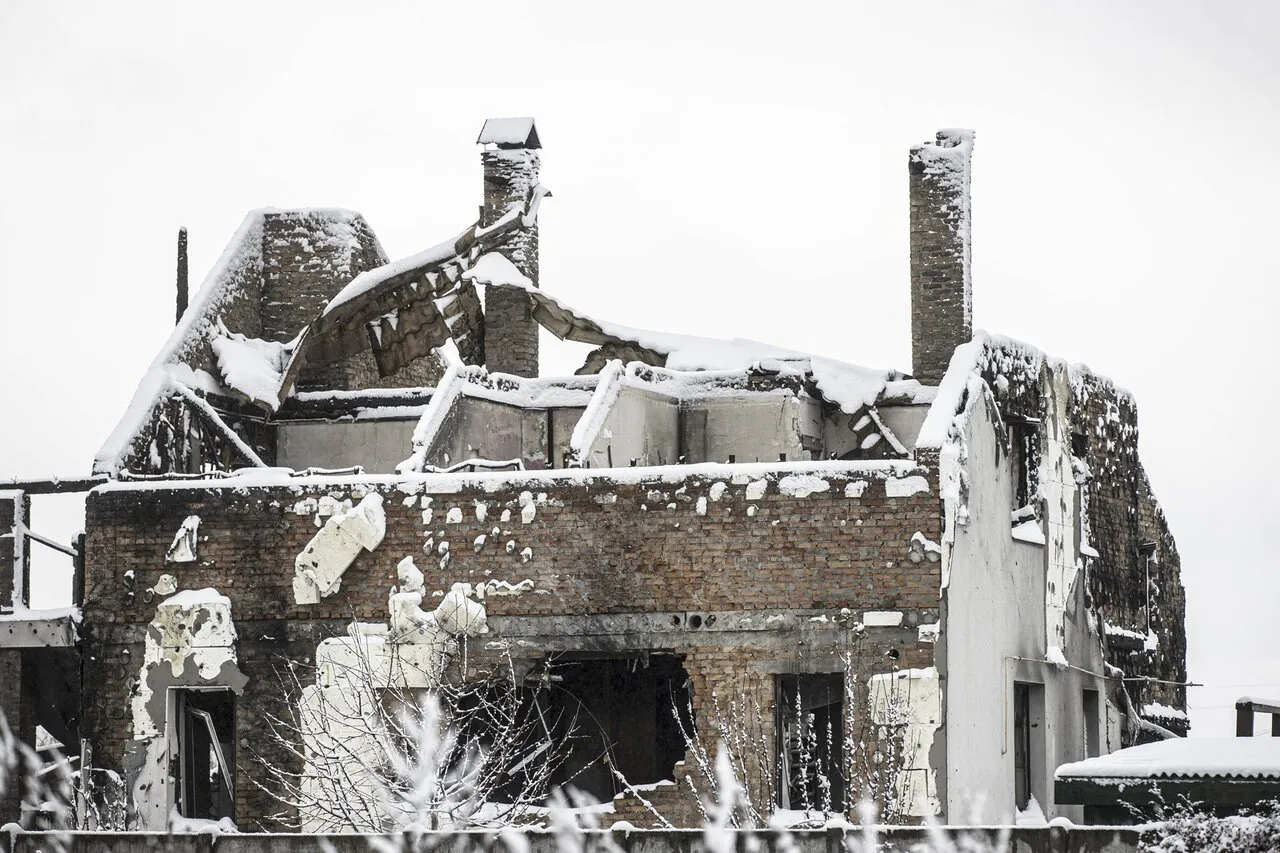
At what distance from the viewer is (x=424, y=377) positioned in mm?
27203

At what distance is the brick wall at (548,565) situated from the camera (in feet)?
56.9

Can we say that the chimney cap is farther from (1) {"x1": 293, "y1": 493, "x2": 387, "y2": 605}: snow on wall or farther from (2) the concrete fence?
(2) the concrete fence

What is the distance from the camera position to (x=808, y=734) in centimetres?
1750

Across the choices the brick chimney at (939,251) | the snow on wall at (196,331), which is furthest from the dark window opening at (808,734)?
the snow on wall at (196,331)

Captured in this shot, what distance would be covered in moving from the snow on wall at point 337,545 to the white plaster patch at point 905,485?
4.67 meters

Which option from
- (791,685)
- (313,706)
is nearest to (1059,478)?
(791,685)

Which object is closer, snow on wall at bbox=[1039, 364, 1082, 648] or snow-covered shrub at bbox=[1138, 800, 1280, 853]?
snow-covered shrub at bbox=[1138, 800, 1280, 853]

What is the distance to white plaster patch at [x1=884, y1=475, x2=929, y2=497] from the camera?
17172 mm

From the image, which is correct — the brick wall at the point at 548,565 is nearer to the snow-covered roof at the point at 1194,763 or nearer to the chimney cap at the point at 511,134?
the snow-covered roof at the point at 1194,763

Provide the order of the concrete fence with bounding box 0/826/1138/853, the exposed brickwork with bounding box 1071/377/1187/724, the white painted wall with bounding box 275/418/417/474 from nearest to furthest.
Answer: the concrete fence with bounding box 0/826/1138/853, the exposed brickwork with bounding box 1071/377/1187/724, the white painted wall with bounding box 275/418/417/474

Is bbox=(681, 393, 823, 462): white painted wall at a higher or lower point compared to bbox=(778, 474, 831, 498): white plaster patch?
higher

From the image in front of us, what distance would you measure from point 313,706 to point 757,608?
425cm

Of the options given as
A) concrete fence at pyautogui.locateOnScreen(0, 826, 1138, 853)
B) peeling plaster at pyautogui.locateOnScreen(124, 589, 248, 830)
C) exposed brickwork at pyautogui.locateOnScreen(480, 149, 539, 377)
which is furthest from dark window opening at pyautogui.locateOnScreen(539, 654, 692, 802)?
concrete fence at pyautogui.locateOnScreen(0, 826, 1138, 853)

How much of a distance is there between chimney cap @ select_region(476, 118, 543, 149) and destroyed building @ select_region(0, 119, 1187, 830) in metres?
1.61
